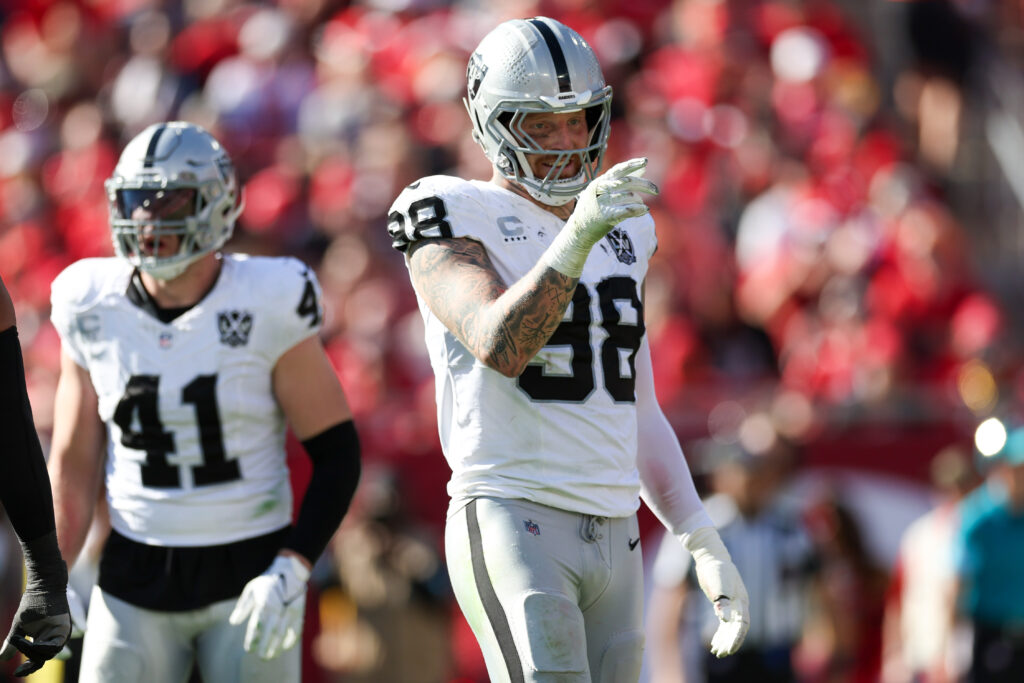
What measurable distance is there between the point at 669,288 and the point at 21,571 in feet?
11.8

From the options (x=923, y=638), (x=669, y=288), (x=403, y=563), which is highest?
(x=669, y=288)

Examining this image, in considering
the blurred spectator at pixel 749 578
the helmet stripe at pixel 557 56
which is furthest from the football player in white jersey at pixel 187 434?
the blurred spectator at pixel 749 578

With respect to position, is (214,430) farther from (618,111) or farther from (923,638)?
(618,111)

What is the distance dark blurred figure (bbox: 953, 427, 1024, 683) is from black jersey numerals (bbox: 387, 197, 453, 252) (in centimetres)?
390

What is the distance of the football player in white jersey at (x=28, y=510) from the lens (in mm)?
3148

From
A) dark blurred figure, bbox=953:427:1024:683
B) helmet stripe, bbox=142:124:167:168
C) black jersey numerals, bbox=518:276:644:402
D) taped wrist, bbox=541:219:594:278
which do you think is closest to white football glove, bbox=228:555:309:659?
black jersey numerals, bbox=518:276:644:402

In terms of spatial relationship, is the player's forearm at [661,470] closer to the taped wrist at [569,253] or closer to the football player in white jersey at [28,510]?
the taped wrist at [569,253]

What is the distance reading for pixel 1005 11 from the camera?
9586mm

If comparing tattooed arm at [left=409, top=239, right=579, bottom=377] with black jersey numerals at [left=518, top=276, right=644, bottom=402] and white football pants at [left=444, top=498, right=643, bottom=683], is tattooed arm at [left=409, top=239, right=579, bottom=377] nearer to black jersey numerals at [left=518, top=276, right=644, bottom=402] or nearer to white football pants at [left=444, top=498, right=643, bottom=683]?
black jersey numerals at [left=518, top=276, right=644, bottom=402]

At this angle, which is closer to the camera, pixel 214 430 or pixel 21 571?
pixel 214 430

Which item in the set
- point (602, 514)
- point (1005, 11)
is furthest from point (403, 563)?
point (1005, 11)

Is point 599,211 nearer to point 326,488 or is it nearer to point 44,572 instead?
point 44,572

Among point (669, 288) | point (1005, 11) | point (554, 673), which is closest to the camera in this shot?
point (554, 673)

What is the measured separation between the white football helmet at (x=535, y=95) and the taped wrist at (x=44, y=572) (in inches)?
52.1
